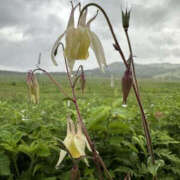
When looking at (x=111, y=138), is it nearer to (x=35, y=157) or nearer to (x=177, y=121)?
(x=35, y=157)

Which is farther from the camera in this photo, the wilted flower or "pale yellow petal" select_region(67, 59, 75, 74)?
the wilted flower

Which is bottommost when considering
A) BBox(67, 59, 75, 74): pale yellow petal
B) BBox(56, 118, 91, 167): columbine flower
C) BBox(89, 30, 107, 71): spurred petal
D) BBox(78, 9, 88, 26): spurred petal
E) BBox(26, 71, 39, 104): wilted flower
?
BBox(56, 118, 91, 167): columbine flower

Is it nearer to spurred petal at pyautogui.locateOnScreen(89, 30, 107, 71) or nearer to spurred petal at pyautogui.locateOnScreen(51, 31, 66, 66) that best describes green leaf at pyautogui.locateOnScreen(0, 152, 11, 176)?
spurred petal at pyautogui.locateOnScreen(51, 31, 66, 66)

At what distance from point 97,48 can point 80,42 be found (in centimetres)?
12

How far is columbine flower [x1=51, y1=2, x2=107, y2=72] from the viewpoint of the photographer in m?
1.60

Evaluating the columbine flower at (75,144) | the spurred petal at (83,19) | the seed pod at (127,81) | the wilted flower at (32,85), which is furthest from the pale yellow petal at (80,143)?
the spurred petal at (83,19)

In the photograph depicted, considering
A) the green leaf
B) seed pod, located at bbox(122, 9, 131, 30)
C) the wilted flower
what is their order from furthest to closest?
the wilted flower, the green leaf, seed pod, located at bbox(122, 9, 131, 30)

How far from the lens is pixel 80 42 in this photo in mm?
1627

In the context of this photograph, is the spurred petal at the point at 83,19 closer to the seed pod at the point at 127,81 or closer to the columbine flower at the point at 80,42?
the columbine flower at the point at 80,42

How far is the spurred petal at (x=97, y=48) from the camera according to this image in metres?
1.62

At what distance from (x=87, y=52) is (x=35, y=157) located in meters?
1.22

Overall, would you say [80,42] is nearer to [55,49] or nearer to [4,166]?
[55,49]

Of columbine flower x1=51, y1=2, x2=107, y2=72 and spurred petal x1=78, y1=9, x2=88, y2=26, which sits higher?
spurred petal x1=78, y1=9, x2=88, y2=26

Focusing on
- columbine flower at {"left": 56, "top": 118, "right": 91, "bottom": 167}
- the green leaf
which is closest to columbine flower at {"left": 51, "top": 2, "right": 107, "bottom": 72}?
columbine flower at {"left": 56, "top": 118, "right": 91, "bottom": 167}
